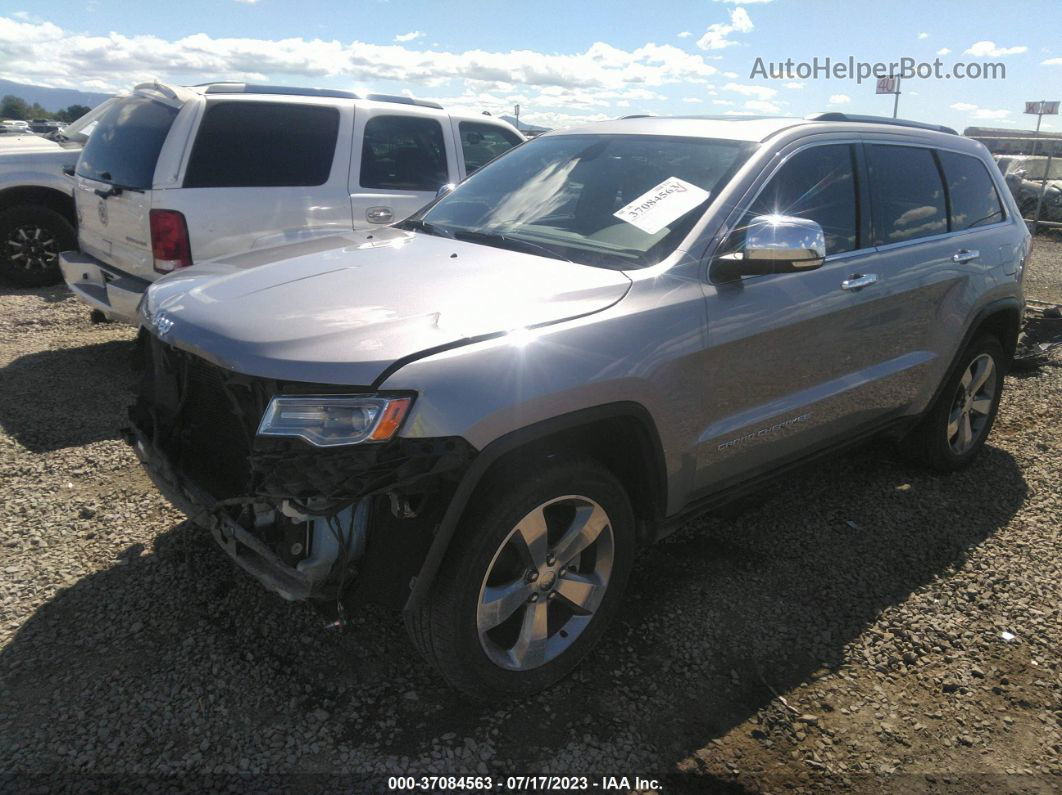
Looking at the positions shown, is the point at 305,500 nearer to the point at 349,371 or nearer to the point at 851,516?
the point at 349,371

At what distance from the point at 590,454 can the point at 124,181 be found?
165 inches

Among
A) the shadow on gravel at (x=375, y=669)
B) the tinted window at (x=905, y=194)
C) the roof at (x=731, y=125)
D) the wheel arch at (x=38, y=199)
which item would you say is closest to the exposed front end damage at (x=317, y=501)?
the shadow on gravel at (x=375, y=669)

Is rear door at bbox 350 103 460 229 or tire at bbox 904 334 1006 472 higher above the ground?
rear door at bbox 350 103 460 229

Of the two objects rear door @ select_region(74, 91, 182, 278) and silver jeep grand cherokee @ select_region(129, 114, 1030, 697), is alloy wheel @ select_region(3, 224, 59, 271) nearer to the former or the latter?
rear door @ select_region(74, 91, 182, 278)

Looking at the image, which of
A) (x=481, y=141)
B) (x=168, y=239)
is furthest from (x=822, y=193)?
(x=481, y=141)

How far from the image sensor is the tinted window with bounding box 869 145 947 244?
3.78 meters

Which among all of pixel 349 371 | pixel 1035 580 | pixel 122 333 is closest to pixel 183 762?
pixel 349 371

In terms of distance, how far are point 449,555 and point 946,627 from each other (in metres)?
2.17

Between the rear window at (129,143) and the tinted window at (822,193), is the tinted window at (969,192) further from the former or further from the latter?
the rear window at (129,143)

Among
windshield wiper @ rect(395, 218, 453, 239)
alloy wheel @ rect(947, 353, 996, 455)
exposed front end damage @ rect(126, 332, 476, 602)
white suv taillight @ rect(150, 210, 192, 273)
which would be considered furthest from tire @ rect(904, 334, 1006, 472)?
white suv taillight @ rect(150, 210, 192, 273)

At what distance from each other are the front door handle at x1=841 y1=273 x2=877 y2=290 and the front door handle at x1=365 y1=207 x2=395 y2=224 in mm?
3626

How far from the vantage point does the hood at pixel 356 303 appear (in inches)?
89.8

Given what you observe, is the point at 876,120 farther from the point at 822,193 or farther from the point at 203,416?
the point at 203,416

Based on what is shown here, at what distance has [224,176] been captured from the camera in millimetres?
5312
